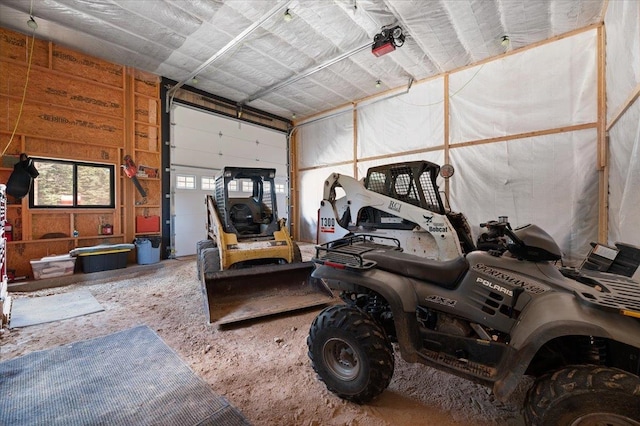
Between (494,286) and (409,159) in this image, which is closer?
(494,286)

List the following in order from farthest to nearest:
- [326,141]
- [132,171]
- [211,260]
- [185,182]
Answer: [326,141] < [185,182] < [132,171] < [211,260]

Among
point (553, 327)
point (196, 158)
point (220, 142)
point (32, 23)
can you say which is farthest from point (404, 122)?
point (32, 23)

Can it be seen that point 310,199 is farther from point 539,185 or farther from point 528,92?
point 528,92

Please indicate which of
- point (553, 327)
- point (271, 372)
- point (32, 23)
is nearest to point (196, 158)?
point (32, 23)

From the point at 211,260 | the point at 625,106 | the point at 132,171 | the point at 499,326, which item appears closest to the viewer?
the point at 499,326

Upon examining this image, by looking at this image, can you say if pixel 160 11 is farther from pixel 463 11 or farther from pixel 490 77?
pixel 490 77

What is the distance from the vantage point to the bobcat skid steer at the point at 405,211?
155 inches

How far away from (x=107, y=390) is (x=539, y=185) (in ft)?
22.5

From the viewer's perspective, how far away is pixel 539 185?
5207 mm

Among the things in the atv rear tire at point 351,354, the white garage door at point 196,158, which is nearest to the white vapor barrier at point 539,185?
the atv rear tire at point 351,354

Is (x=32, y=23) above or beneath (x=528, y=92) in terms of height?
above

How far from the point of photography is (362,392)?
1678 mm

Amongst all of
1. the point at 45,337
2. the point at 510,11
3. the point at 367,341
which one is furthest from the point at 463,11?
the point at 45,337

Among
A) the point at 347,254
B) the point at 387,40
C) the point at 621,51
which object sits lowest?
the point at 347,254
